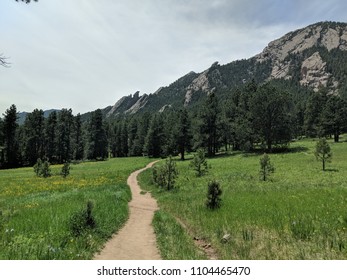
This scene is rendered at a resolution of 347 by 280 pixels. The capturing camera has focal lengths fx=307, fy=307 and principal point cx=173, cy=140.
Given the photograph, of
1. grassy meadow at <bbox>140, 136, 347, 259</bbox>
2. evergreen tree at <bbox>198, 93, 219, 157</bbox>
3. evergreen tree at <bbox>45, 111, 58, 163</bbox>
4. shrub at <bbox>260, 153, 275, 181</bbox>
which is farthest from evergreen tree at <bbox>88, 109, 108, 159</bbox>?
grassy meadow at <bbox>140, 136, 347, 259</bbox>

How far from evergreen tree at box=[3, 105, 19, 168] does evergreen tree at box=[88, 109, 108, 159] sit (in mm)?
22610

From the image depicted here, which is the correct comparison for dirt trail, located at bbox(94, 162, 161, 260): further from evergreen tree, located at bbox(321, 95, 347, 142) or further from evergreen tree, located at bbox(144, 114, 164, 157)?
evergreen tree, located at bbox(144, 114, 164, 157)

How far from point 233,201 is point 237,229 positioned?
19.6ft

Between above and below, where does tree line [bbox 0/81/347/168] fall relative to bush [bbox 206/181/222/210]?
above

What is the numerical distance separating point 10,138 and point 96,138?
84.2 feet

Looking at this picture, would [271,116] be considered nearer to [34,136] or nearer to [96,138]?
[96,138]

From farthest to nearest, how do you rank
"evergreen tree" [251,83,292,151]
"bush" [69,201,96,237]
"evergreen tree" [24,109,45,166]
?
"evergreen tree" [24,109,45,166] → "evergreen tree" [251,83,292,151] → "bush" [69,201,96,237]

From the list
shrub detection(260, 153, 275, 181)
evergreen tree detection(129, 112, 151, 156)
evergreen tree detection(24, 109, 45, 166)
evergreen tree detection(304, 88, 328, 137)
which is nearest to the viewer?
shrub detection(260, 153, 275, 181)

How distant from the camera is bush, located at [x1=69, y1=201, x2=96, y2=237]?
1144 cm

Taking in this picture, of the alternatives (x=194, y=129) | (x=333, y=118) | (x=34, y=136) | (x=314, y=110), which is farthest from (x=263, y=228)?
(x=314, y=110)

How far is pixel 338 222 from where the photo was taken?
10883 millimetres

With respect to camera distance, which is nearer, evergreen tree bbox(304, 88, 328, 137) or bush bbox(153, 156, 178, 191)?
bush bbox(153, 156, 178, 191)
